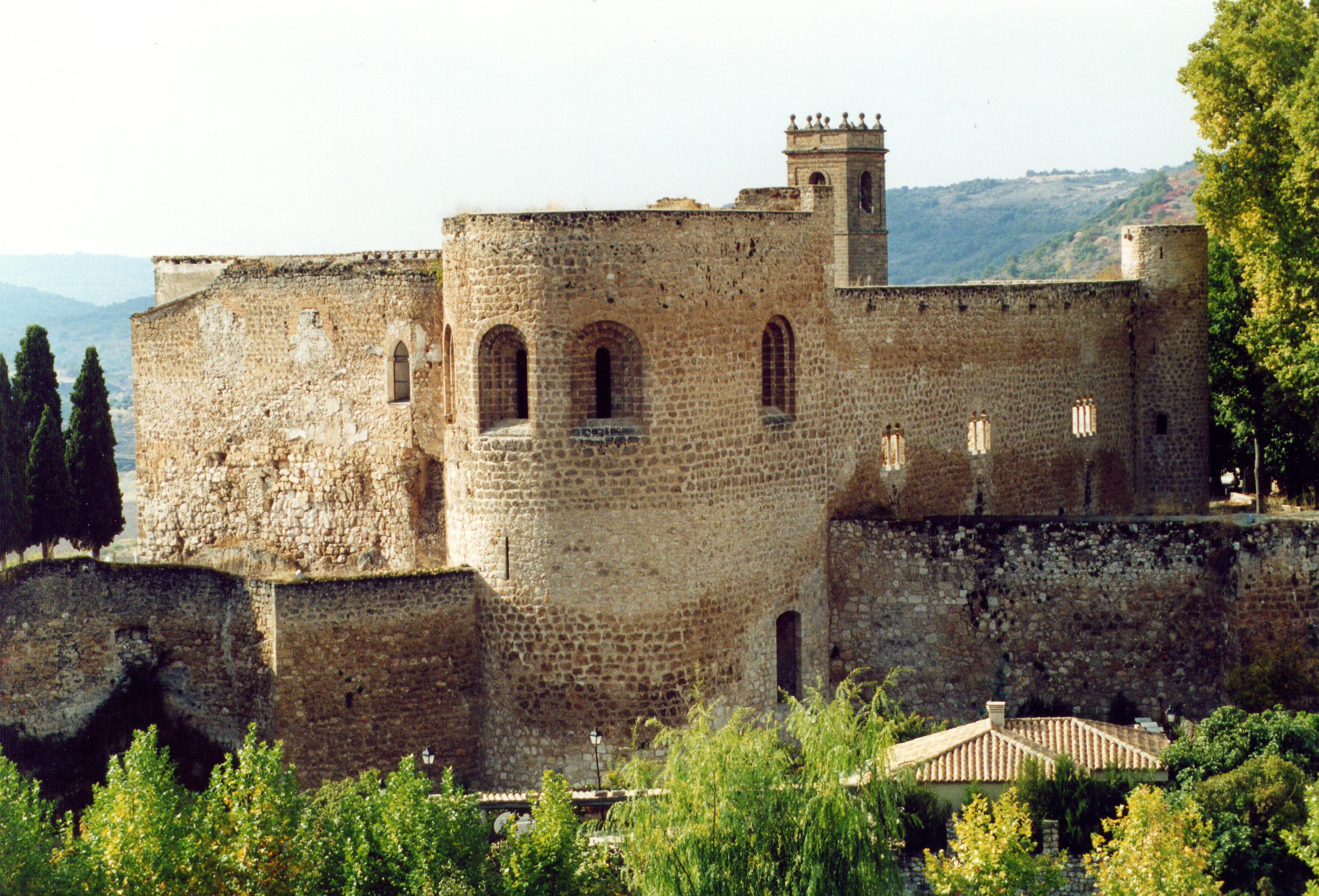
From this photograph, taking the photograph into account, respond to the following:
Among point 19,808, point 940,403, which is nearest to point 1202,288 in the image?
point 940,403

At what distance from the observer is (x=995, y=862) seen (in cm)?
1998

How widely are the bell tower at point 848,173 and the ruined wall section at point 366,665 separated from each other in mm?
29205

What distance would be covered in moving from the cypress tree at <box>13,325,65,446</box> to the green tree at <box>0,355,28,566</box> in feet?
1.14

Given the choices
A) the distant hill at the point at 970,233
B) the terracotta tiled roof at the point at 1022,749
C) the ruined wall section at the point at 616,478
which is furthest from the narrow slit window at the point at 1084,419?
the distant hill at the point at 970,233

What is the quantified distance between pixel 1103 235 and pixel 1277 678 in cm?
11699

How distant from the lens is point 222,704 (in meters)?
26.5

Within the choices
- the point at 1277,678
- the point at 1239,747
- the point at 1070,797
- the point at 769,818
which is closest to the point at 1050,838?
the point at 1070,797

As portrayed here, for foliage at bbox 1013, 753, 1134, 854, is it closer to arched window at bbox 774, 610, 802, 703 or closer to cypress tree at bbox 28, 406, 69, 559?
arched window at bbox 774, 610, 802, 703

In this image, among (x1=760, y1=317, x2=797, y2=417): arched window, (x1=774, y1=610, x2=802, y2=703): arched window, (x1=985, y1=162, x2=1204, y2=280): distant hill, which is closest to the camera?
(x1=760, y1=317, x2=797, y2=417): arched window

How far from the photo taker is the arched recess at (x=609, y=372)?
24.0 meters

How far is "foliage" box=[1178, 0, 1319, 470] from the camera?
30875 millimetres

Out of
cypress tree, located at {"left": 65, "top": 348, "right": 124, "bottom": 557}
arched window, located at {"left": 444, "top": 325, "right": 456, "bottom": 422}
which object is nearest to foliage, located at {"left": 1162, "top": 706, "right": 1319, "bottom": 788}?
arched window, located at {"left": 444, "top": 325, "right": 456, "bottom": 422}

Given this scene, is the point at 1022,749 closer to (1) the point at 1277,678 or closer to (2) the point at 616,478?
(1) the point at 1277,678

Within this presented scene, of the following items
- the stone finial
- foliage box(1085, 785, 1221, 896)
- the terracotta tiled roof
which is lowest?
the stone finial
